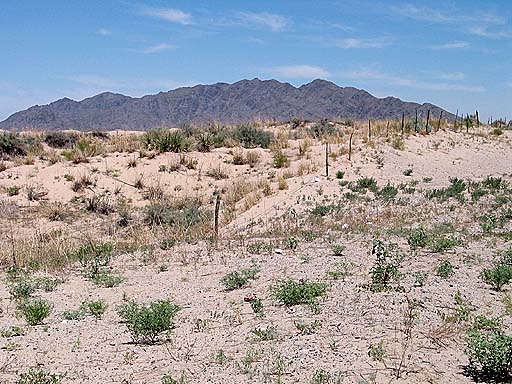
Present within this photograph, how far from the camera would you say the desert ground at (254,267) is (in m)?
6.06

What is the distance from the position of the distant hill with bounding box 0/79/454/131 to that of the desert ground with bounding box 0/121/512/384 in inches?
2195

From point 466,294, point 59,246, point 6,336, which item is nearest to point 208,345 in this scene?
point 6,336

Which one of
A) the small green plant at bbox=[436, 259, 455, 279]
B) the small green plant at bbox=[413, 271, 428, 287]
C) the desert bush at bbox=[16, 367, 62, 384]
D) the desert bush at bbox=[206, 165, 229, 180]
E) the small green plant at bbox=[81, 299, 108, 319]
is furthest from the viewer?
the desert bush at bbox=[206, 165, 229, 180]

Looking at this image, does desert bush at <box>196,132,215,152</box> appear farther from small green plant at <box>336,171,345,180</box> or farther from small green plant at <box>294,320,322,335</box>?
small green plant at <box>294,320,322,335</box>

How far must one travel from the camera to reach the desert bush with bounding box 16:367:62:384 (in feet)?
18.2

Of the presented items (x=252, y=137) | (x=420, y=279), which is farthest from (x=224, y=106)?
(x=420, y=279)

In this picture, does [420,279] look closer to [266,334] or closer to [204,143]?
[266,334]

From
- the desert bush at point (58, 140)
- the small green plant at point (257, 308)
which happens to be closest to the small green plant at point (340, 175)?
the small green plant at point (257, 308)

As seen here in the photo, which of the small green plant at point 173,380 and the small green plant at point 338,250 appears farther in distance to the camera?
the small green plant at point 338,250

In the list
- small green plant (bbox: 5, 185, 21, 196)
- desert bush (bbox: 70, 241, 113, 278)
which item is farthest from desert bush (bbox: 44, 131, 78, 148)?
desert bush (bbox: 70, 241, 113, 278)

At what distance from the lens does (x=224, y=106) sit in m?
88.7

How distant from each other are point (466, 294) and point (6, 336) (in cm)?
569

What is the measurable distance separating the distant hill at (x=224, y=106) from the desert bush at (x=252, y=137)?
4932 cm

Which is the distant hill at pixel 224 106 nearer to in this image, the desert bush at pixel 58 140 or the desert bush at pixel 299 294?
the desert bush at pixel 58 140
